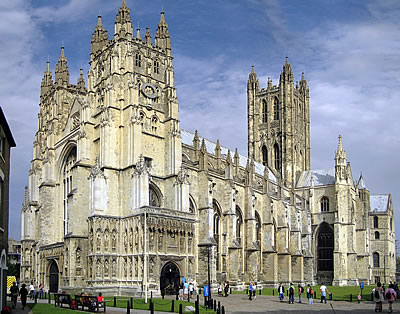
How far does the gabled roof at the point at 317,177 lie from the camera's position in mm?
83625

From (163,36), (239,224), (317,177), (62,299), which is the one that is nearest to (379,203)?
(317,177)

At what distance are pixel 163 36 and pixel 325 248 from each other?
44156 mm

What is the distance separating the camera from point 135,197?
43.0m

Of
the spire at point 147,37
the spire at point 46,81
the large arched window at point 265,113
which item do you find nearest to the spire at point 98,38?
the spire at point 147,37

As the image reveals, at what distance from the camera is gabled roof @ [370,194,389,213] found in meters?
99.5

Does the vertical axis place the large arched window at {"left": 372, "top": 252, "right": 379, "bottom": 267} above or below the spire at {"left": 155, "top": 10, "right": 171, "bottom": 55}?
below

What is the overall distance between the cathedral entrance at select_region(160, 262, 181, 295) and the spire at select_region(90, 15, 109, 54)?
22.6 meters

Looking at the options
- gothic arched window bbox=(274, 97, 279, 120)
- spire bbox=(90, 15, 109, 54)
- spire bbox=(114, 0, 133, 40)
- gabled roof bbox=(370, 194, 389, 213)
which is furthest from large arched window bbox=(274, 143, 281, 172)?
spire bbox=(114, 0, 133, 40)

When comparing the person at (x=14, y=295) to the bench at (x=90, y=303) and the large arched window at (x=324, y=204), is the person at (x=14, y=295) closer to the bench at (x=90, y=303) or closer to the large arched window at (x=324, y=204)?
the bench at (x=90, y=303)

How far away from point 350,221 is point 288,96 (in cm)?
2353

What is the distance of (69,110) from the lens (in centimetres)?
5541

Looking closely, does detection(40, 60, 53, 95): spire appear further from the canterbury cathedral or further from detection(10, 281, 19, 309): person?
detection(10, 281, 19, 309): person

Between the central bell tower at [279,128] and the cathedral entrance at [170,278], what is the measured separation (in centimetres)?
4238

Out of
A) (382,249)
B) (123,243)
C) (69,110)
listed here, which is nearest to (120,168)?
(123,243)
